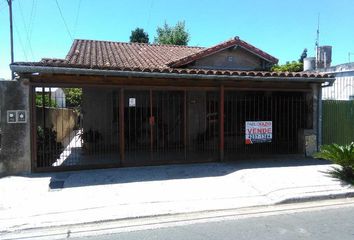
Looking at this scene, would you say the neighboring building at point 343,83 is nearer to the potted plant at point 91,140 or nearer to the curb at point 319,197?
the curb at point 319,197

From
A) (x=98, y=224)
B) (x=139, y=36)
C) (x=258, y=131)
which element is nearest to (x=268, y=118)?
(x=258, y=131)

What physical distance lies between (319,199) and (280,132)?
577 centimetres

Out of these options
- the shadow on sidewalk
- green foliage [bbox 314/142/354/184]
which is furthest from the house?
green foliage [bbox 314/142/354/184]

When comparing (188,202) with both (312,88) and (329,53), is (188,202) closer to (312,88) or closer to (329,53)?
(312,88)

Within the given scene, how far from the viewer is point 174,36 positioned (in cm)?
3403

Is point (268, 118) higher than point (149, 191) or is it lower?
higher

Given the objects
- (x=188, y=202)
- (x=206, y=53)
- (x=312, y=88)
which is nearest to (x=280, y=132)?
(x=312, y=88)

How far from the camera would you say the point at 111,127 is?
14.6 metres

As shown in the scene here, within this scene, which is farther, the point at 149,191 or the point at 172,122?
the point at 172,122

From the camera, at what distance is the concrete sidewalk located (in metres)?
6.87

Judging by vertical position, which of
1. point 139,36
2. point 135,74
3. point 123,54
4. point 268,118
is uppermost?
point 139,36

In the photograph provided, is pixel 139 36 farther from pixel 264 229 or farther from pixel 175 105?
pixel 264 229

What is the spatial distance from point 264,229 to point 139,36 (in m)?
32.1

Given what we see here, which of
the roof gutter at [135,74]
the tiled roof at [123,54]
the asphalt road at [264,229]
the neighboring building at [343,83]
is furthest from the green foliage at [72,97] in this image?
the asphalt road at [264,229]
